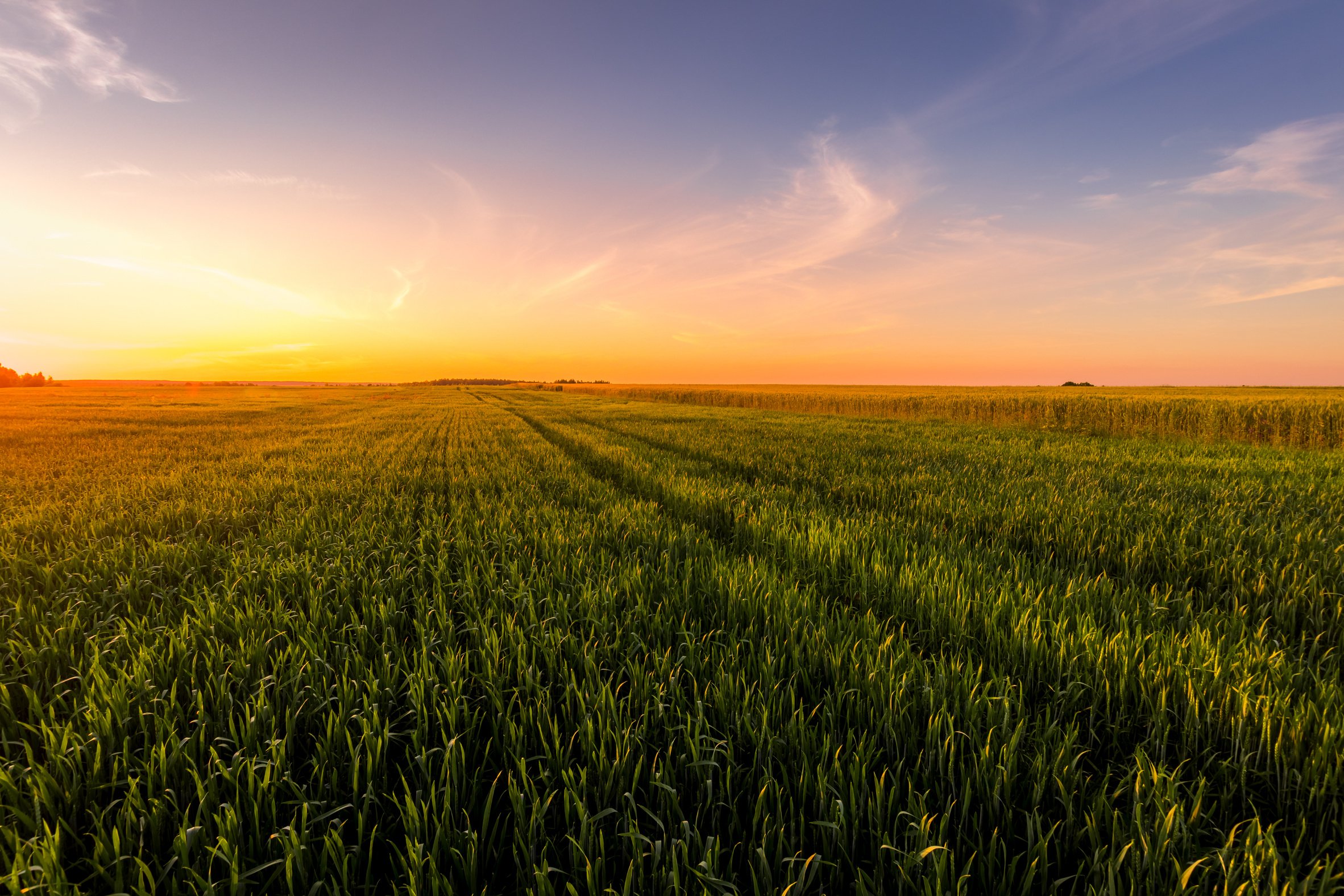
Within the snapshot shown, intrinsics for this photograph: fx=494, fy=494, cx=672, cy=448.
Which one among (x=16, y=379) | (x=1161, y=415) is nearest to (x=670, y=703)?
(x=1161, y=415)

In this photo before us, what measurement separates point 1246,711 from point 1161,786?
2.69 feet

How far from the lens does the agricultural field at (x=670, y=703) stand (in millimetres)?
1634

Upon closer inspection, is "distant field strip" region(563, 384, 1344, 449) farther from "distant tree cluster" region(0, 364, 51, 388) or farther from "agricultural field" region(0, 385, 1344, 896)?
"distant tree cluster" region(0, 364, 51, 388)

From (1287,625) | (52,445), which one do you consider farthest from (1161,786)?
(52,445)

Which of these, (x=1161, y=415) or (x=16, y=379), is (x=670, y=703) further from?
(x=16, y=379)

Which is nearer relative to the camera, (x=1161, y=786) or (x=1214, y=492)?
(x=1161, y=786)

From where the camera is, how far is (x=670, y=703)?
7.98 feet

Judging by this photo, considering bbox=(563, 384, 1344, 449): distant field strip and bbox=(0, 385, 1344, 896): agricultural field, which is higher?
bbox=(563, 384, 1344, 449): distant field strip

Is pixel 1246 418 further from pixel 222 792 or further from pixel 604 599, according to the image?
pixel 222 792

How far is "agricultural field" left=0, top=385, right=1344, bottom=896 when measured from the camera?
1634 millimetres

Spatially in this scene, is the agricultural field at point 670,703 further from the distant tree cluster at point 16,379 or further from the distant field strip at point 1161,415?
the distant tree cluster at point 16,379

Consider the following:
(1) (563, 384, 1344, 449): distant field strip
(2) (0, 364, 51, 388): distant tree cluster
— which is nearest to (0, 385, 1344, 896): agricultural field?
(1) (563, 384, 1344, 449): distant field strip

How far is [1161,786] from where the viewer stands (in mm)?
1977

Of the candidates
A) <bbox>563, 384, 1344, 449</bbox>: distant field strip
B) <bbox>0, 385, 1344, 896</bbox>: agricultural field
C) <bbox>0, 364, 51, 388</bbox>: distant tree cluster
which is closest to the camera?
<bbox>0, 385, 1344, 896</bbox>: agricultural field
